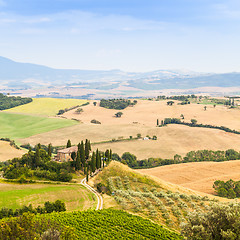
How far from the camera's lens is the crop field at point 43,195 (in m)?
53.3

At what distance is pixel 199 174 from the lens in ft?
319

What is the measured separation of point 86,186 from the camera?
64.7 metres

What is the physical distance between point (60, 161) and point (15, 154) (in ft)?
130

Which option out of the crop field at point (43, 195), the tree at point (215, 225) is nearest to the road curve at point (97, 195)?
the crop field at point (43, 195)

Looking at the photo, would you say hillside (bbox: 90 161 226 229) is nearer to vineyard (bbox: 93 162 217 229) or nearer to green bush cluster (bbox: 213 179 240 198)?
vineyard (bbox: 93 162 217 229)

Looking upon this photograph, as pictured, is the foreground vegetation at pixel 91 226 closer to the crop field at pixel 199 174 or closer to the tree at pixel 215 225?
the tree at pixel 215 225

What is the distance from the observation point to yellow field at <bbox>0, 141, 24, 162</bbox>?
10771 centimetres

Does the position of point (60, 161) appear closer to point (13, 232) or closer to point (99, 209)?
point (99, 209)

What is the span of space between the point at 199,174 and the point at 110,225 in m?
61.9

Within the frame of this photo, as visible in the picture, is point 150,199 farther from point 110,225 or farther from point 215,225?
point 215,225

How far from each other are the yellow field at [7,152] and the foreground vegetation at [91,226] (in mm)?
69399

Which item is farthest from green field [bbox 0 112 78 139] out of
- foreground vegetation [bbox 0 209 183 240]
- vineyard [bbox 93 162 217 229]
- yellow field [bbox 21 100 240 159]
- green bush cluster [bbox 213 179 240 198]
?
foreground vegetation [bbox 0 209 183 240]

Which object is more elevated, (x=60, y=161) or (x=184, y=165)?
(x=60, y=161)

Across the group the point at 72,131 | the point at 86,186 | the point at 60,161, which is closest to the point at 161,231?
the point at 86,186
